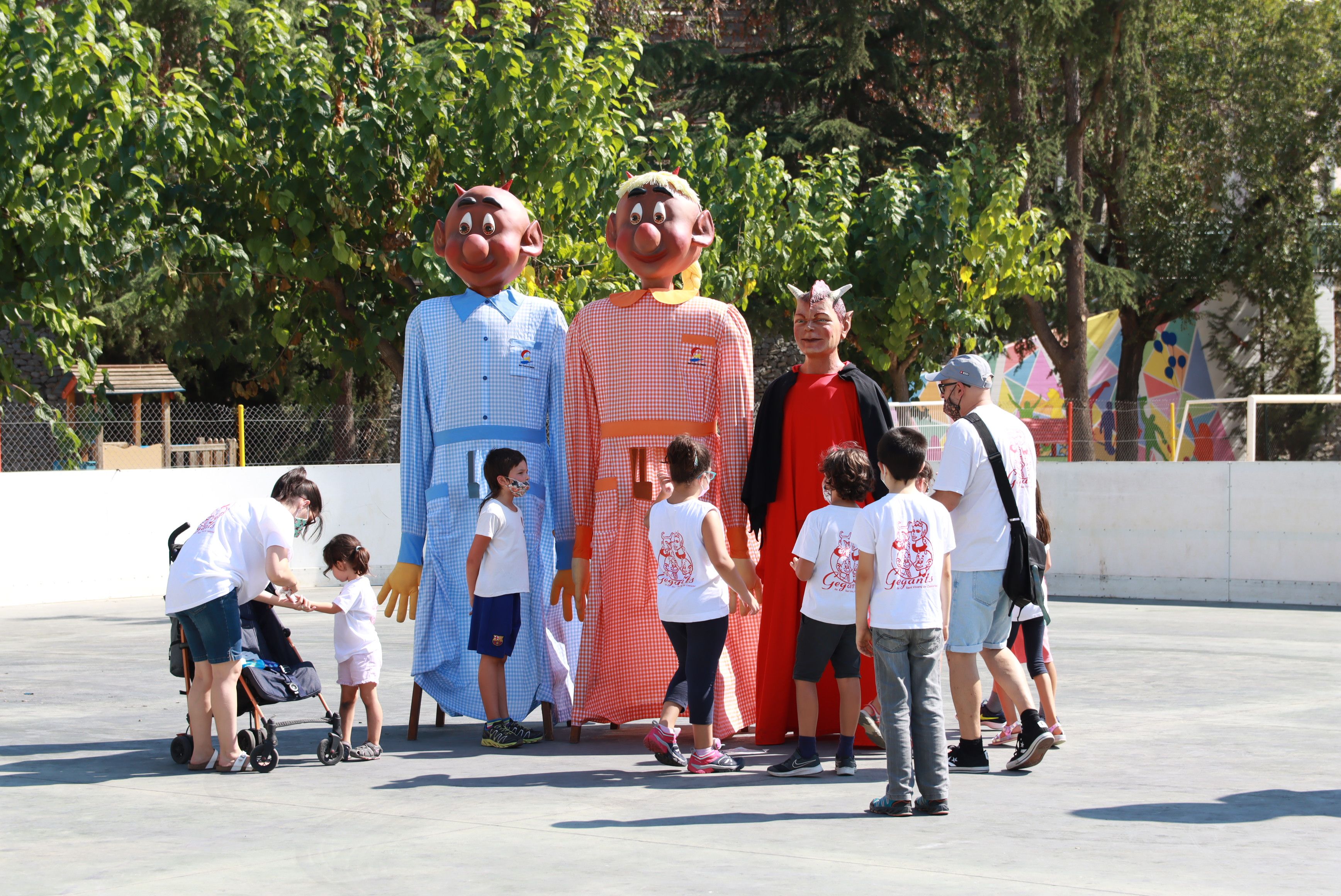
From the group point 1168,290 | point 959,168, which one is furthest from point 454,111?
point 1168,290

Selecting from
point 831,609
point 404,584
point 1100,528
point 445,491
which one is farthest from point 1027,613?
point 1100,528

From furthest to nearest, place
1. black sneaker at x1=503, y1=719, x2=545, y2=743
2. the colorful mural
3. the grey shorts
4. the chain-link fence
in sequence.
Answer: the colorful mural < the chain-link fence < black sneaker at x1=503, y1=719, x2=545, y2=743 < the grey shorts

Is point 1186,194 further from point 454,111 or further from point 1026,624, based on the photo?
point 1026,624

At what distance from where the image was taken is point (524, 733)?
22.9 ft

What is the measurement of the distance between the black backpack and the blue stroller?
2914 mm

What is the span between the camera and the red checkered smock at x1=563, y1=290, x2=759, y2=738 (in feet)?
22.8

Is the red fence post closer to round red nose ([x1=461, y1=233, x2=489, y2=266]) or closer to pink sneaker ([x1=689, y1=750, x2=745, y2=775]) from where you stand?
round red nose ([x1=461, y1=233, x2=489, y2=266])

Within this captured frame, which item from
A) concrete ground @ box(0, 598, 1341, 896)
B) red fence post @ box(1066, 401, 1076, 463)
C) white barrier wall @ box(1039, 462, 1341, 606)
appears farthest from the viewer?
red fence post @ box(1066, 401, 1076, 463)

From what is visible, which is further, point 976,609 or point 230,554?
point 230,554

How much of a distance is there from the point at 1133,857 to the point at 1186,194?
27.3 meters

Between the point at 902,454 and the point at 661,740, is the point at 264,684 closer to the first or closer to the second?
the point at 661,740

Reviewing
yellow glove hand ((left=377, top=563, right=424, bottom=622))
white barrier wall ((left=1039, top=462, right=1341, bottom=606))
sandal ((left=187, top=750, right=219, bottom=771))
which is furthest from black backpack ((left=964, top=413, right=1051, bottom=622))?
white barrier wall ((left=1039, top=462, right=1341, bottom=606))

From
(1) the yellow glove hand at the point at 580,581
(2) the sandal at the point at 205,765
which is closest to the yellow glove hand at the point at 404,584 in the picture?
(1) the yellow glove hand at the point at 580,581

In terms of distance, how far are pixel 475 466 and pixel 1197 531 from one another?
9.73m
